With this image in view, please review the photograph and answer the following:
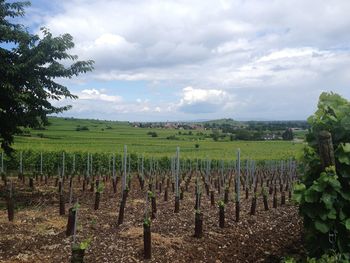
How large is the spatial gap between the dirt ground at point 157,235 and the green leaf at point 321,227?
1870 mm

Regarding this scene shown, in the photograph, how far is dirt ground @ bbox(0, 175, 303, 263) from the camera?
6.94m

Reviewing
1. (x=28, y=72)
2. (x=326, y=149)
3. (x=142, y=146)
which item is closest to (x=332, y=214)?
(x=326, y=149)

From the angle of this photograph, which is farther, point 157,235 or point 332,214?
point 157,235

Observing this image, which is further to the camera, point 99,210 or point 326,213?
point 99,210

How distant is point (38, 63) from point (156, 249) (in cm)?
658

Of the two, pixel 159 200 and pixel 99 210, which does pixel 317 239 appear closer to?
pixel 99 210

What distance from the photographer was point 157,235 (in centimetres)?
784

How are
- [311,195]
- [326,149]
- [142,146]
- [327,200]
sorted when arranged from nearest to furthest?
[327,200] < [326,149] < [311,195] < [142,146]

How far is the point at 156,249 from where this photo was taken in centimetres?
706

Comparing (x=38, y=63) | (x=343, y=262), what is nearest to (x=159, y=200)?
(x=38, y=63)

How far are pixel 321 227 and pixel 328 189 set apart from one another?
52 cm

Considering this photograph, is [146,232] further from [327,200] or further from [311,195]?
[327,200]

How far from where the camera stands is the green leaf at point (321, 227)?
539 centimetres

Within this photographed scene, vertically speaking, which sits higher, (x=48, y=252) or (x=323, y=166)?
(x=323, y=166)
